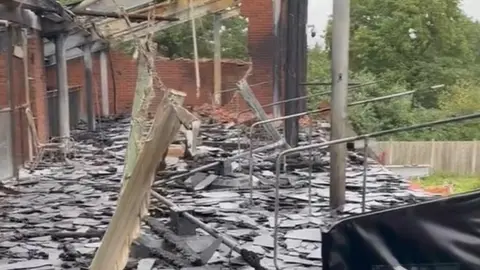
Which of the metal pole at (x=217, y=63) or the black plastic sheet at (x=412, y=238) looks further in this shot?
the metal pole at (x=217, y=63)

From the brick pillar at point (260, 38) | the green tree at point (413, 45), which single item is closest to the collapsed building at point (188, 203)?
the brick pillar at point (260, 38)

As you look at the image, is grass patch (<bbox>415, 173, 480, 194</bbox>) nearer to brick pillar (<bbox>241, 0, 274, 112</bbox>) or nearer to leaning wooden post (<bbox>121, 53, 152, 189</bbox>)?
brick pillar (<bbox>241, 0, 274, 112</bbox>)

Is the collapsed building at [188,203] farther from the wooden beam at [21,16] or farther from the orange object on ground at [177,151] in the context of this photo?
the wooden beam at [21,16]

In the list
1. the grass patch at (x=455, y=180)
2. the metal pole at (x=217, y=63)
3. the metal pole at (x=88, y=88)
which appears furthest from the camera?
the metal pole at (x=217, y=63)

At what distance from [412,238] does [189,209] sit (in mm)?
4717

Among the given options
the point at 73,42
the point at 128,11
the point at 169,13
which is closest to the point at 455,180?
the point at 169,13

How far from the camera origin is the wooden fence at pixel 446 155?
2109cm

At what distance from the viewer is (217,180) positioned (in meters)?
10.5

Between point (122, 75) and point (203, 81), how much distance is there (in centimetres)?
301

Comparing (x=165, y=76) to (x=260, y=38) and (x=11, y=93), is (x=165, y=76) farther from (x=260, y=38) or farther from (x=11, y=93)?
(x=11, y=93)

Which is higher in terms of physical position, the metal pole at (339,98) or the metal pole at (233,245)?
the metal pole at (339,98)

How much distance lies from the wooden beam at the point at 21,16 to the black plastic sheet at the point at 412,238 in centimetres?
733

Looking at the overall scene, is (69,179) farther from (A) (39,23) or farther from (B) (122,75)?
(B) (122,75)

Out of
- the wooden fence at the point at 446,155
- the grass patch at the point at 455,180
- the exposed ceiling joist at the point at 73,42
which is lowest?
the grass patch at the point at 455,180
